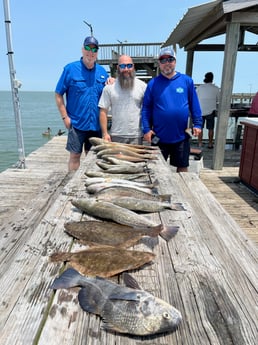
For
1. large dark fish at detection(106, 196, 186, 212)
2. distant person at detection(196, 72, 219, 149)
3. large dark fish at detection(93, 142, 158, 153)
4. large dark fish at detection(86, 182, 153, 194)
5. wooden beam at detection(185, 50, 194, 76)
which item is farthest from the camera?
wooden beam at detection(185, 50, 194, 76)

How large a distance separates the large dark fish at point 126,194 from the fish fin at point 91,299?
3.25 feet

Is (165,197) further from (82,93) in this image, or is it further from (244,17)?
(244,17)

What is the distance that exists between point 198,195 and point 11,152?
17.3 m

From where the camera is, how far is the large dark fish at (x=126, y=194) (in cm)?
219

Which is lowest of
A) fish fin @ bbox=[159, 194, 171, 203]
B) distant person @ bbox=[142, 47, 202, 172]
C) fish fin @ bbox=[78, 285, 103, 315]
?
fish fin @ bbox=[78, 285, 103, 315]

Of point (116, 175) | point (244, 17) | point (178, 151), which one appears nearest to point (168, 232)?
point (116, 175)

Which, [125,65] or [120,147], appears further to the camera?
[125,65]

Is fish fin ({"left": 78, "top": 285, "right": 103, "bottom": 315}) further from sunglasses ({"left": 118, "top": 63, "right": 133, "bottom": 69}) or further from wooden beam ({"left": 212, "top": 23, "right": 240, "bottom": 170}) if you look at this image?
Result: wooden beam ({"left": 212, "top": 23, "right": 240, "bottom": 170})

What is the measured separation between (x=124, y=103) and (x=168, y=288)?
318 cm

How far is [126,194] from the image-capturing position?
7.31 feet

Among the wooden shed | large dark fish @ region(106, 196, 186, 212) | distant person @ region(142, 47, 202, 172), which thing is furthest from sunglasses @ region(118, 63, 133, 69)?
the wooden shed

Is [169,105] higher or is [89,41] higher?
[89,41]

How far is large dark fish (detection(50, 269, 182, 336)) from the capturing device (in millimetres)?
1064

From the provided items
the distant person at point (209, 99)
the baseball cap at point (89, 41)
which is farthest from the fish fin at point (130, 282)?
the distant person at point (209, 99)
